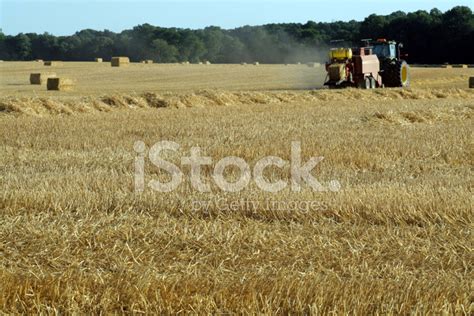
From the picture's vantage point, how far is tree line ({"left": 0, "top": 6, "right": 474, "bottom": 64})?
72.9 metres

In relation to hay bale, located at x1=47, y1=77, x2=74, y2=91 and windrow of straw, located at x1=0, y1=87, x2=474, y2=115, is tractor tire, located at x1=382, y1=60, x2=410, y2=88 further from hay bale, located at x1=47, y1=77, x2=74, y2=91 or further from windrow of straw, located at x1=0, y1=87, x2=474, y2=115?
hay bale, located at x1=47, y1=77, x2=74, y2=91

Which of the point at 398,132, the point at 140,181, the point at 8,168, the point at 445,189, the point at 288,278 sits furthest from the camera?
the point at 398,132

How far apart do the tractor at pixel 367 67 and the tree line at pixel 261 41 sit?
38.4 m

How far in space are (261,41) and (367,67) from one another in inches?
2497

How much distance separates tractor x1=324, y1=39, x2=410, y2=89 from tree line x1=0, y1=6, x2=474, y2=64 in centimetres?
3842

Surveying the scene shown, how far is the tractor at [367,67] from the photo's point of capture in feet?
87.8

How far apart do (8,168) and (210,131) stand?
440cm

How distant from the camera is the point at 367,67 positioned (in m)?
27.1

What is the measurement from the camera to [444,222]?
517 cm

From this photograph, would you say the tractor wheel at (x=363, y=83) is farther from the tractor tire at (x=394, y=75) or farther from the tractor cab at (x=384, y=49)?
the tractor cab at (x=384, y=49)

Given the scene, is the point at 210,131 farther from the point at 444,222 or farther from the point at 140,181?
the point at 444,222

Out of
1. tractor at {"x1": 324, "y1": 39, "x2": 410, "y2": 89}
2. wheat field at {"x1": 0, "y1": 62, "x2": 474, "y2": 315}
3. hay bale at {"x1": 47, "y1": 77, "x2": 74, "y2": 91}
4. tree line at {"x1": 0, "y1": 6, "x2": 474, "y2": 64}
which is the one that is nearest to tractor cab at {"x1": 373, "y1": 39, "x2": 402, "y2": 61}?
tractor at {"x1": 324, "y1": 39, "x2": 410, "y2": 89}

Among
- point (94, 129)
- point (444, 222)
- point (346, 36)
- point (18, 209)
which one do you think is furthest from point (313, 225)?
point (346, 36)

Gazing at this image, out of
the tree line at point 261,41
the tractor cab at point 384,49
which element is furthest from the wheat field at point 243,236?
the tree line at point 261,41
